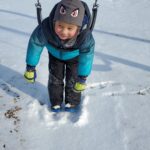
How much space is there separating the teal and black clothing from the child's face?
75 mm

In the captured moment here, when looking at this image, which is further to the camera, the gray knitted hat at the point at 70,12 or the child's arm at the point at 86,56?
the child's arm at the point at 86,56

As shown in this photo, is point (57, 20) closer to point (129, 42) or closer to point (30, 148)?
point (30, 148)

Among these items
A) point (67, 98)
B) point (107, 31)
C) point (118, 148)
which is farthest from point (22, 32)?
point (118, 148)

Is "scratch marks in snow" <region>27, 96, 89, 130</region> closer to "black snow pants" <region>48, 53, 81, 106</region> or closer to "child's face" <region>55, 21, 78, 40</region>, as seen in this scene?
"black snow pants" <region>48, 53, 81, 106</region>

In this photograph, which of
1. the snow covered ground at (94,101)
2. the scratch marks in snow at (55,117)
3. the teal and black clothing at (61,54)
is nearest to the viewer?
the teal and black clothing at (61,54)

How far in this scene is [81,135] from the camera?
10.2 ft

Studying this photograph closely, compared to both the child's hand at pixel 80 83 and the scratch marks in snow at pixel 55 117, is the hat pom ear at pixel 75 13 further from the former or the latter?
the scratch marks in snow at pixel 55 117

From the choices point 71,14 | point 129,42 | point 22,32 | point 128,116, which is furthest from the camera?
point 22,32

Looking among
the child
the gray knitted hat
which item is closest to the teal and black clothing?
the child

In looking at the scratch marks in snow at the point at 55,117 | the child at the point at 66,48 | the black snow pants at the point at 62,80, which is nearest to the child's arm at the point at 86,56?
the child at the point at 66,48

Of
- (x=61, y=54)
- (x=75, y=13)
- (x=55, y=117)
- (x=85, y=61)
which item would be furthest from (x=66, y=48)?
(x=55, y=117)

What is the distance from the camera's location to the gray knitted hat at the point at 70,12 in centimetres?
258

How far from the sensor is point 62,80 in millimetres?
3291

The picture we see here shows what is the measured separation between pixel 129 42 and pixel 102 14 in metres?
1.37
